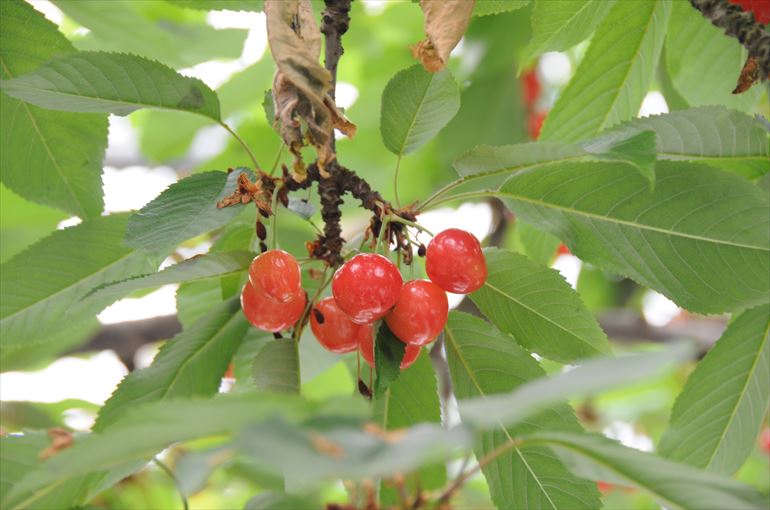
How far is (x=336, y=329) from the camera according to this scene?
1220mm

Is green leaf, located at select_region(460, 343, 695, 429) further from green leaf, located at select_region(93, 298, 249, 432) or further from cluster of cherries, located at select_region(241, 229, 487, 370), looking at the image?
green leaf, located at select_region(93, 298, 249, 432)

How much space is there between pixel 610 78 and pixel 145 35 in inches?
37.4

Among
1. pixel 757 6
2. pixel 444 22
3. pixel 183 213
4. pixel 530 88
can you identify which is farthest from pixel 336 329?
pixel 530 88

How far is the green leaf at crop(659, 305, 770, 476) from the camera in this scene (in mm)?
1422

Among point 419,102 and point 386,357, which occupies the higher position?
point 419,102

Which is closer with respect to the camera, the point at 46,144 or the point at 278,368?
the point at 278,368

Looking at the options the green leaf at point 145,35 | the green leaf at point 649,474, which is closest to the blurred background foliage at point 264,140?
the green leaf at point 145,35

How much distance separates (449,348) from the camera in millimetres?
1305

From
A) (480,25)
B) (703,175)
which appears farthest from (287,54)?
(480,25)

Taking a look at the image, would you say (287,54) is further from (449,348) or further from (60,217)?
(60,217)

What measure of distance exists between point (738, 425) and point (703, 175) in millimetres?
491

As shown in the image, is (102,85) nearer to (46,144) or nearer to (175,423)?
(46,144)

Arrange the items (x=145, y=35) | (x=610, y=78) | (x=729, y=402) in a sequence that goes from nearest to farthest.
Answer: (x=729, y=402), (x=610, y=78), (x=145, y=35)

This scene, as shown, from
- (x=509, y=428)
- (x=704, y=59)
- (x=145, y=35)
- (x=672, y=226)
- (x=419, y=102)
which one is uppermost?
(x=145, y=35)
